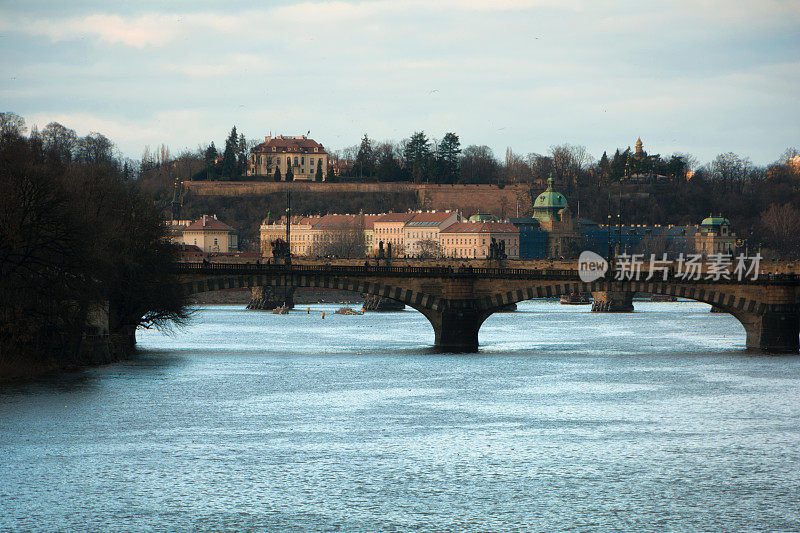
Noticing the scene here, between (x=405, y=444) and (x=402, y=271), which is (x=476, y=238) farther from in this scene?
(x=405, y=444)

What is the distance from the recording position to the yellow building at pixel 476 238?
624 feet

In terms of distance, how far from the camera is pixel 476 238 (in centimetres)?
19112

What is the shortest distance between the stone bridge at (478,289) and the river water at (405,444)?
352 cm

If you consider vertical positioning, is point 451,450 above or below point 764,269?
below

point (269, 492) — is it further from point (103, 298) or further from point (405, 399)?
point (103, 298)

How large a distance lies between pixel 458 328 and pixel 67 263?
2420 cm

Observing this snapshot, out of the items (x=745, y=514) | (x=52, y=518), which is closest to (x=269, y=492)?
(x=52, y=518)

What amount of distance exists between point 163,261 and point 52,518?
34143 mm

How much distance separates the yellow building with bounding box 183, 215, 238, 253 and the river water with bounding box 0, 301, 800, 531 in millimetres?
120815

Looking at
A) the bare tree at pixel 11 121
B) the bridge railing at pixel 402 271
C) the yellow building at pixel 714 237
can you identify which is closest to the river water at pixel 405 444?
the bridge railing at pixel 402 271

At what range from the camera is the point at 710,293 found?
64625 millimetres

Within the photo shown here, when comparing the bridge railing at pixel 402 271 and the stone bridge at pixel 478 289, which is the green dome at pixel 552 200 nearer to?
the stone bridge at pixel 478 289

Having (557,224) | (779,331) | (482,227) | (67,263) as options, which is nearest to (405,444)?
(67,263)

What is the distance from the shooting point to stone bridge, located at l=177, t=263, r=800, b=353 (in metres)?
64.3
